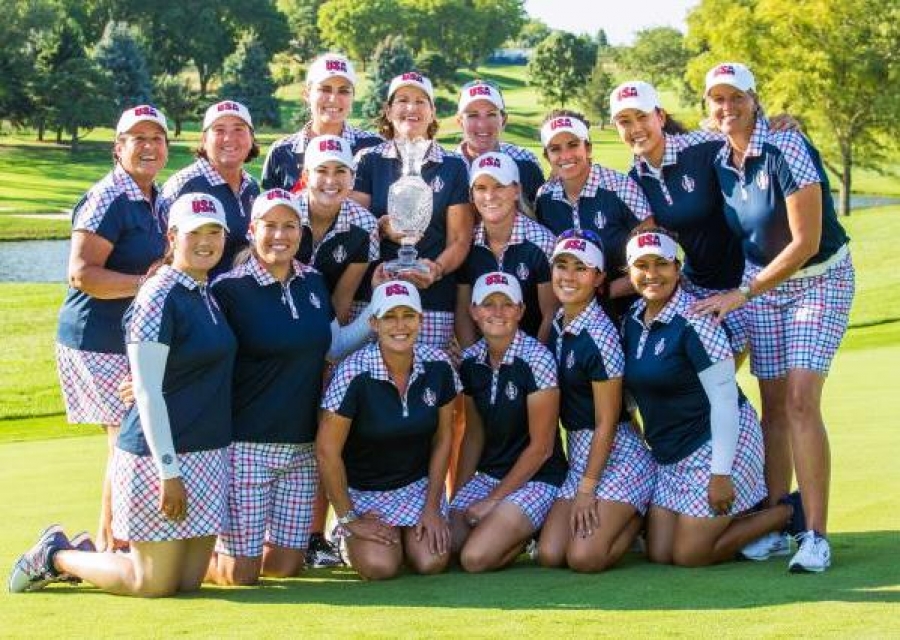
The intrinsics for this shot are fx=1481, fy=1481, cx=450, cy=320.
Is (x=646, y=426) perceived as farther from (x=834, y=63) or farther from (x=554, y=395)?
(x=834, y=63)

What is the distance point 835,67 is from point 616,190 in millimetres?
38704

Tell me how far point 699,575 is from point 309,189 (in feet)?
8.36

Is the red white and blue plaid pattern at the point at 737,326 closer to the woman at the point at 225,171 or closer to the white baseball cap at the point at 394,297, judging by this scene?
the white baseball cap at the point at 394,297

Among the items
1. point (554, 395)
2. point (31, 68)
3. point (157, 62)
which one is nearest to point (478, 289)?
point (554, 395)

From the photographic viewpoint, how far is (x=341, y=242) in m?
7.08

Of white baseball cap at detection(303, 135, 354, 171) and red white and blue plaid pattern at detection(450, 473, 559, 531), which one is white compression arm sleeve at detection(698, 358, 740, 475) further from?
white baseball cap at detection(303, 135, 354, 171)

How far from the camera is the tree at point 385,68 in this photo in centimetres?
7225

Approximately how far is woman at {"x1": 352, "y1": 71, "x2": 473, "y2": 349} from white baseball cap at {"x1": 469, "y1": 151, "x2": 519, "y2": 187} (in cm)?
18

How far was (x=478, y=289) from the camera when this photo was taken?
22.9 feet

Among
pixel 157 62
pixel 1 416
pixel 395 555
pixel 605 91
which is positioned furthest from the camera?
pixel 157 62

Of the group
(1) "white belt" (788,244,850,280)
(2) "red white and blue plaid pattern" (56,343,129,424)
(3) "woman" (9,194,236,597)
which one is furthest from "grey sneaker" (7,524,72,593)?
(1) "white belt" (788,244,850,280)

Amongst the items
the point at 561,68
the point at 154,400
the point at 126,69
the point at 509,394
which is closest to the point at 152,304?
the point at 154,400

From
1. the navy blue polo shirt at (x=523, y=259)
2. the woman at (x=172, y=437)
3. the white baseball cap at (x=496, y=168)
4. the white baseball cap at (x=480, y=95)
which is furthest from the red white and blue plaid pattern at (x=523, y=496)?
the white baseball cap at (x=480, y=95)

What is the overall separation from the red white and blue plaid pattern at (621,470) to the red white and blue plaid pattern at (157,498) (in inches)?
66.1
